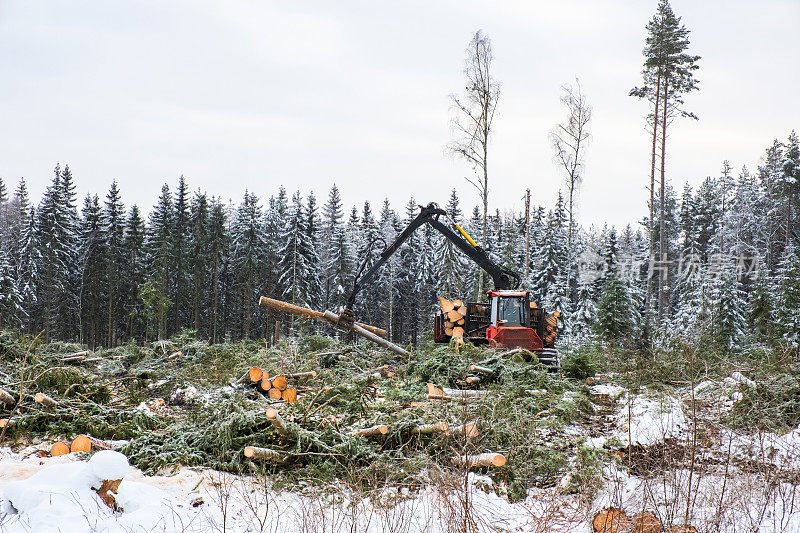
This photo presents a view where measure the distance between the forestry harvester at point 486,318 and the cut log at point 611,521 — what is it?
7016mm

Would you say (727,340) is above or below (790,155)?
below

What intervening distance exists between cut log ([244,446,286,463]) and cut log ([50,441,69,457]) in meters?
2.04

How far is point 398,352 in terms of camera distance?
531 inches

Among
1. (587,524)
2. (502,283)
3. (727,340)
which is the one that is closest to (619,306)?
(727,340)

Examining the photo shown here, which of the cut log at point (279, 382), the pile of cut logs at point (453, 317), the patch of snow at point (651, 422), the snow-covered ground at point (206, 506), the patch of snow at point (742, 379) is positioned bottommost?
the snow-covered ground at point (206, 506)

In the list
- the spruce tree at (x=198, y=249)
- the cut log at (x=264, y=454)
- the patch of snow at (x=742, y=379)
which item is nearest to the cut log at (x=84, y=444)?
the cut log at (x=264, y=454)

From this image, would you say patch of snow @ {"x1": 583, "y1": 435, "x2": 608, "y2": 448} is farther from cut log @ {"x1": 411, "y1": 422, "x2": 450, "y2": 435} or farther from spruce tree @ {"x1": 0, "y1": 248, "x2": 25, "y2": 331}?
spruce tree @ {"x1": 0, "y1": 248, "x2": 25, "y2": 331}

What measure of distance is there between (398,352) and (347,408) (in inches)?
237

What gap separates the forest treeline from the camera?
33156mm

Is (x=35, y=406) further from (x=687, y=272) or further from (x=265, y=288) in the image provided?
(x=687, y=272)

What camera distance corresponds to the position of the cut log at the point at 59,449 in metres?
5.89

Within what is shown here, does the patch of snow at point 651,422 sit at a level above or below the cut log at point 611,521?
above

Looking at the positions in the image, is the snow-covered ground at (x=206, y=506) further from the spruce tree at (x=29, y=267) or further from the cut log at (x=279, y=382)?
the spruce tree at (x=29, y=267)

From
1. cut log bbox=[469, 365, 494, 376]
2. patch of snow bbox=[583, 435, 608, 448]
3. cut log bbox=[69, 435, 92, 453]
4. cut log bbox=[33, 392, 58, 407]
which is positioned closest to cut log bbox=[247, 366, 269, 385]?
cut log bbox=[33, 392, 58, 407]
